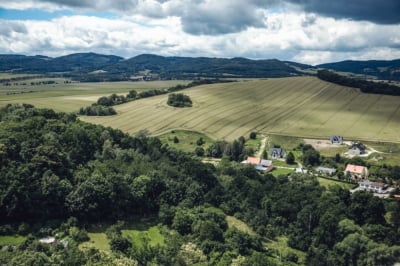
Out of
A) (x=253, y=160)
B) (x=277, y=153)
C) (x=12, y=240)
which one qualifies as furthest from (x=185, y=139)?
(x=12, y=240)

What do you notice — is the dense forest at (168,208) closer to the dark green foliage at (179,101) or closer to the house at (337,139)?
the house at (337,139)

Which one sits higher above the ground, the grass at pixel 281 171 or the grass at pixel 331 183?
the grass at pixel 281 171

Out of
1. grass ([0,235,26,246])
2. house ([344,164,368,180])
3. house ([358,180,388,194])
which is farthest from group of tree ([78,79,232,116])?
grass ([0,235,26,246])

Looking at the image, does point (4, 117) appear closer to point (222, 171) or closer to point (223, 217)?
point (222, 171)

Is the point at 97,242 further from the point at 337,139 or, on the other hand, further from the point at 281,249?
the point at 337,139

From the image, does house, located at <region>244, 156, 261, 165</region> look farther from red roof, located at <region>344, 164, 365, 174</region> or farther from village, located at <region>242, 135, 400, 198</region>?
red roof, located at <region>344, 164, 365, 174</region>

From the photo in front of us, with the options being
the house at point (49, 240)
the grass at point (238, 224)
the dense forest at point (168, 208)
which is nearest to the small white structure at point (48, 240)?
the house at point (49, 240)
